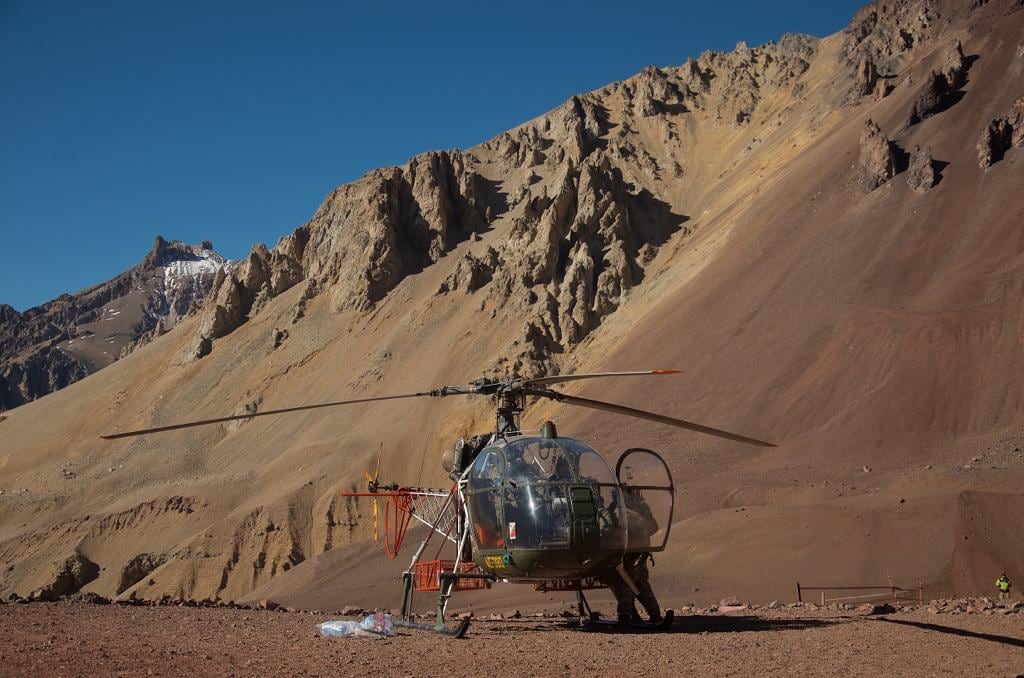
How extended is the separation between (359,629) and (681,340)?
37.2 metres

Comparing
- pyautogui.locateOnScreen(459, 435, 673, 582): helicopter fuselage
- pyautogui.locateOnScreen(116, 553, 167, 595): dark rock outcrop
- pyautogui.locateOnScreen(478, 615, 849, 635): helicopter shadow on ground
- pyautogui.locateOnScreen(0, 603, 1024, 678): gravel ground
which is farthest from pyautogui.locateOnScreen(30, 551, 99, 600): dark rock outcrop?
pyautogui.locateOnScreen(459, 435, 673, 582): helicopter fuselage

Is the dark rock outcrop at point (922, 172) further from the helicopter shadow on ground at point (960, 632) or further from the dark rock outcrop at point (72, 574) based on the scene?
the dark rock outcrop at point (72, 574)

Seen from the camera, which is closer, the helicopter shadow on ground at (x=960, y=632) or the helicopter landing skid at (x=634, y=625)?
the helicopter shadow on ground at (x=960, y=632)

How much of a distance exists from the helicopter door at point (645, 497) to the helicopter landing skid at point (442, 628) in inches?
94.0

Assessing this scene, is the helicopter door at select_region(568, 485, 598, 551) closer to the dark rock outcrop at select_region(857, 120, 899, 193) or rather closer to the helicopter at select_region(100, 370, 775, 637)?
the helicopter at select_region(100, 370, 775, 637)

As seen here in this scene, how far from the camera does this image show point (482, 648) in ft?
33.8

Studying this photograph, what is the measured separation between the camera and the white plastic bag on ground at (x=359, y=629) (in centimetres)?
1086

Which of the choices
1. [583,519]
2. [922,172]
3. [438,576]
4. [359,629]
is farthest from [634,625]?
[922,172]

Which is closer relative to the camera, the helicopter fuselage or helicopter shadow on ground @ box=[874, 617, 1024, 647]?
helicopter shadow on ground @ box=[874, 617, 1024, 647]

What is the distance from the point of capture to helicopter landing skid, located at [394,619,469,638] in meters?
11.4

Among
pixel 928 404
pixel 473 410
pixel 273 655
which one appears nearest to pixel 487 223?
pixel 473 410

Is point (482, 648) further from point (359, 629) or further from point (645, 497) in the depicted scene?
point (645, 497)

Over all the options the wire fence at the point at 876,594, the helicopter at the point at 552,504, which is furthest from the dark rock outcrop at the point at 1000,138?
the helicopter at the point at 552,504

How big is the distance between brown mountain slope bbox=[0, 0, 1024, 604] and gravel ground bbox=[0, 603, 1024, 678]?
11.3 metres
